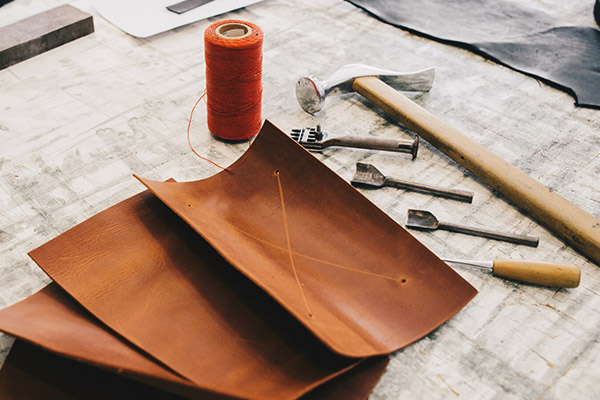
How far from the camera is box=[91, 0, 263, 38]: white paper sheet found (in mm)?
2172

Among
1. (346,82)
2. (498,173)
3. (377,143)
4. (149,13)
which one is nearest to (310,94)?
(346,82)

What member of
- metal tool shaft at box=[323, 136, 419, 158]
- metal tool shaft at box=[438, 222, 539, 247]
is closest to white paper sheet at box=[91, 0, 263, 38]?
metal tool shaft at box=[323, 136, 419, 158]

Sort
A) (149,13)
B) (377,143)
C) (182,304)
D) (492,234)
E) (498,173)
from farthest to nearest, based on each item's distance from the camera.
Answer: (149,13) < (377,143) < (498,173) < (492,234) < (182,304)

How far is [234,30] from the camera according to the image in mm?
1527

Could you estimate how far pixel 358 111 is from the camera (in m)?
1.83

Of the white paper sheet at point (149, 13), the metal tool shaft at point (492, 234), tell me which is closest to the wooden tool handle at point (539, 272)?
the metal tool shaft at point (492, 234)

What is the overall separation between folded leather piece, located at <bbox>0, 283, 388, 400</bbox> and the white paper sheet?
1407 mm

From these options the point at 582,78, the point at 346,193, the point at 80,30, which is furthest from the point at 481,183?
the point at 80,30

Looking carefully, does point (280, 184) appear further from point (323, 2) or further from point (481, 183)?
point (323, 2)

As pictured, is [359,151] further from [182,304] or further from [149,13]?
[149,13]

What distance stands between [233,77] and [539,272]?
92 cm

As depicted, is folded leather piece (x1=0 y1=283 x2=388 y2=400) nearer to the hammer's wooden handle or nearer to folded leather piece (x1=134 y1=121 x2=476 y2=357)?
folded leather piece (x1=134 y1=121 x2=476 y2=357)

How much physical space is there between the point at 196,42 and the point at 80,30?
0.43m

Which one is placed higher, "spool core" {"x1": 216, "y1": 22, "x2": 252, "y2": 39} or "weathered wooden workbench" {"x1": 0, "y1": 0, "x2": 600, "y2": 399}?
"spool core" {"x1": 216, "y1": 22, "x2": 252, "y2": 39}
